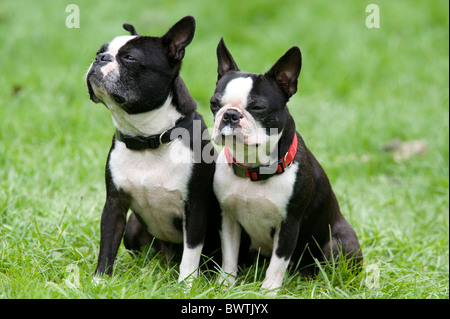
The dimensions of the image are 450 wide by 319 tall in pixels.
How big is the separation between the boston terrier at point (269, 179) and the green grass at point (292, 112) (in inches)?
7.1

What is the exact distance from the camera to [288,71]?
10.4 ft

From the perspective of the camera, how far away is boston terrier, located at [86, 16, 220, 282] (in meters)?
3.01

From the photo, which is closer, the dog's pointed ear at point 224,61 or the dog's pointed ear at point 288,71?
the dog's pointed ear at point 288,71

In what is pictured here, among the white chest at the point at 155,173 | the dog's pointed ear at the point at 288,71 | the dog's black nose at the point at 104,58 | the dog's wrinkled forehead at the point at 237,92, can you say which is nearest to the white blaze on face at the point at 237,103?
the dog's wrinkled forehead at the point at 237,92

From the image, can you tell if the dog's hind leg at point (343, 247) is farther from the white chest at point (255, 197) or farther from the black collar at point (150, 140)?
the black collar at point (150, 140)

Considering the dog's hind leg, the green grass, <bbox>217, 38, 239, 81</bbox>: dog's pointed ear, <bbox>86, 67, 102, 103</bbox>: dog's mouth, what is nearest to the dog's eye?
<bbox>86, 67, 102, 103</bbox>: dog's mouth

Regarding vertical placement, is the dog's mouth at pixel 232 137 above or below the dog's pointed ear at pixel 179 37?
below

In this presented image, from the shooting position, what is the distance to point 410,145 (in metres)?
6.46

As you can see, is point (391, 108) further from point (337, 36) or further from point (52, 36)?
point (52, 36)

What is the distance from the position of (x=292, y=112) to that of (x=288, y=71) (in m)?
3.97

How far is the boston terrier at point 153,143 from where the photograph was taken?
9.88 ft

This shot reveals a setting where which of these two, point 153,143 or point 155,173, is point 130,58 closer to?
point 153,143

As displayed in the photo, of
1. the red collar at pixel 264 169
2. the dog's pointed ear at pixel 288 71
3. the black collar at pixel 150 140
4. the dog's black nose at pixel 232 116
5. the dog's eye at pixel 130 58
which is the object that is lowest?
the red collar at pixel 264 169

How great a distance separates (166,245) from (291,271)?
0.76m
